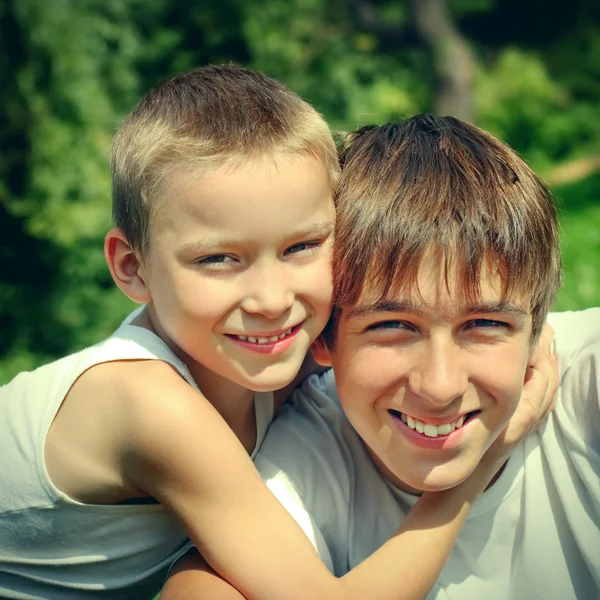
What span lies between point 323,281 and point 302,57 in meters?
9.22

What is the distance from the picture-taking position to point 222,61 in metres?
10.2

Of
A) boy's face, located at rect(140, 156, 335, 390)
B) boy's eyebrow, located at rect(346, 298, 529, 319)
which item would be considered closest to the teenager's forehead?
boy's eyebrow, located at rect(346, 298, 529, 319)

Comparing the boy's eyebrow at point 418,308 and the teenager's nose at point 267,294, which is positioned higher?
the teenager's nose at point 267,294

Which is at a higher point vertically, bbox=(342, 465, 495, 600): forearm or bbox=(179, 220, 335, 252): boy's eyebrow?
bbox=(179, 220, 335, 252): boy's eyebrow

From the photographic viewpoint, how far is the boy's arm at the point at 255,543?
2373 millimetres

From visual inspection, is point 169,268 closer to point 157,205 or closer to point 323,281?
point 157,205

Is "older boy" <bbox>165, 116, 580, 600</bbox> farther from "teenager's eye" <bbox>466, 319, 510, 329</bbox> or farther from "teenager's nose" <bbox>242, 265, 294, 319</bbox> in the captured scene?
"teenager's nose" <bbox>242, 265, 294, 319</bbox>

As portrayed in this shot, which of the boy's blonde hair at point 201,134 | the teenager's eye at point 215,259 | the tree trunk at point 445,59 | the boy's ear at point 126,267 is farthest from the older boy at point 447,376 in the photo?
the tree trunk at point 445,59

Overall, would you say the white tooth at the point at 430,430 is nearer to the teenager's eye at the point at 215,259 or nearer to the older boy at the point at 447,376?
the older boy at the point at 447,376

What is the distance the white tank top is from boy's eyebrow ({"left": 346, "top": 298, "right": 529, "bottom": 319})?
57 centimetres

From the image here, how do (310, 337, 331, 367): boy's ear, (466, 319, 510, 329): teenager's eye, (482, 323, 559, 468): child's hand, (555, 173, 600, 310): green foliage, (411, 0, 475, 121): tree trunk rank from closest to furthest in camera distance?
(466, 319, 510, 329): teenager's eye < (482, 323, 559, 468): child's hand < (310, 337, 331, 367): boy's ear < (555, 173, 600, 310): green foliage < (411, 0, 475, 121): tree trunk

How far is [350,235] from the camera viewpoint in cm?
257

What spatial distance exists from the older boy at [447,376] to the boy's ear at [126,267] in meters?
0.56

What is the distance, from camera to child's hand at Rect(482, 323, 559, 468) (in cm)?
263
